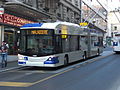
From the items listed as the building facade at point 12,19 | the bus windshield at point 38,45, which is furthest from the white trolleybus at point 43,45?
the building facade at point 12,19

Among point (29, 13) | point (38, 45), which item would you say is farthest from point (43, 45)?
point (29, 13)

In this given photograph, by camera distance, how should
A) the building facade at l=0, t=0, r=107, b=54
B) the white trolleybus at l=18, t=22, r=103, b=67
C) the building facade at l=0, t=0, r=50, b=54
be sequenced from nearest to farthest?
the white trolleybus at l=18, t=22, r=103, b=67 < the building facade at l=0, t=0, r=50, b=54 < the building facade at l=0, t=0, r=107, b=54

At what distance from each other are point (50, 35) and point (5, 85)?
4856 millimetres

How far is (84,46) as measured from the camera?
18938 millimetres

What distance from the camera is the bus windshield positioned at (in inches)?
501

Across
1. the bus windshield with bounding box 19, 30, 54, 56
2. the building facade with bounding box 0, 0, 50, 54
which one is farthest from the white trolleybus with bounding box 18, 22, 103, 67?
the building facade with bounding box 0, 0, 50, 54

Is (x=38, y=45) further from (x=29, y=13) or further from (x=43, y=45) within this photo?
(x=29, y=13)

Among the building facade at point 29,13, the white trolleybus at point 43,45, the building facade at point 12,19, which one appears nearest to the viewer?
the white trolleybus at point 43,45

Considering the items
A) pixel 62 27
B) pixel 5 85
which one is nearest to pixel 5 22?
pixel 62 27

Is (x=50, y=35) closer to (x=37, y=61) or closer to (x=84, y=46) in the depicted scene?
(x=37, y=61)

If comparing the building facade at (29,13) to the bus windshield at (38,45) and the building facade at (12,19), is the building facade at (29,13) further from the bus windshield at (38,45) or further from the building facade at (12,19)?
the bus windshield at (38,45)

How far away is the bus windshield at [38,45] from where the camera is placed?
12.7 m

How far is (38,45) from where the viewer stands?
12.8 m

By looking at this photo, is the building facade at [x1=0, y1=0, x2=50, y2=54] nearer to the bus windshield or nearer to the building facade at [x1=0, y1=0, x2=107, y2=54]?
the building facade at [x1=0, y1=0, x2=107, y2=54]
